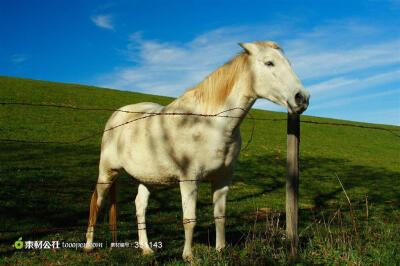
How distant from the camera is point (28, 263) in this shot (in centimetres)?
428

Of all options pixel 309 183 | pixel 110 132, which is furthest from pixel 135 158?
pixel 309 183

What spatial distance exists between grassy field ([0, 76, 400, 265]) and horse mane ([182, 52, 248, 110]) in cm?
145

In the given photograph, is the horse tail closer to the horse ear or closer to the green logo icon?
the green logo icon

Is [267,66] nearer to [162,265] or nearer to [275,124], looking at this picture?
[162,265]

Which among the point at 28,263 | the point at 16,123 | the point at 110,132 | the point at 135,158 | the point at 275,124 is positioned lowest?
the point at 28,263

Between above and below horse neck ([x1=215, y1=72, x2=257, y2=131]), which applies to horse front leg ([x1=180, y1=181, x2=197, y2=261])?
below

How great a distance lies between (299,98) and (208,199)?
659 cm

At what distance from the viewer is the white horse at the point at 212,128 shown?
3490 mm

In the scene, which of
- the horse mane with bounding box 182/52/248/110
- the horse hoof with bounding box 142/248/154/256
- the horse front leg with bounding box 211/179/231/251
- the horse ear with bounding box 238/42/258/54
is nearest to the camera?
the horse ear with bounding box 238/42/258/54

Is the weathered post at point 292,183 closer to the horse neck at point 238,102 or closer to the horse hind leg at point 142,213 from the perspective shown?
the horse neck at point 238,102

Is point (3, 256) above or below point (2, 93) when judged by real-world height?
below

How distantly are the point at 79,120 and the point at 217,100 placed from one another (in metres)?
21.3

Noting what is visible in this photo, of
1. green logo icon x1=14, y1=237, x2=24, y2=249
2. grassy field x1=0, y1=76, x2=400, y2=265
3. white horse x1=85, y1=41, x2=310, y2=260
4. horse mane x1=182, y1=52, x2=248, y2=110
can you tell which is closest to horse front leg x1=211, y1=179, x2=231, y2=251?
white horse x1=85, y1=41, x2=310, y2=260

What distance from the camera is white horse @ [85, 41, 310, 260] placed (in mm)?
3490
